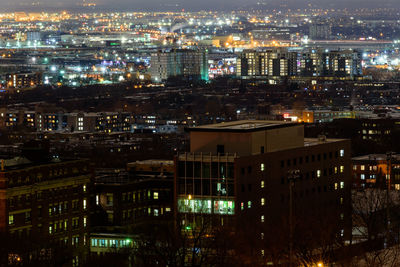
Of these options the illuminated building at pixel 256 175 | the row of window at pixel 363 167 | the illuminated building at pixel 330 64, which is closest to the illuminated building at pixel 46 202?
the illuminated building at pixel 256 175

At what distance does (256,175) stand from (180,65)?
377 ft

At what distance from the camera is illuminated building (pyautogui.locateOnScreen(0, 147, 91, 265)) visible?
104 ft

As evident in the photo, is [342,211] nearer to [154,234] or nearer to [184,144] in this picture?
[154,234]

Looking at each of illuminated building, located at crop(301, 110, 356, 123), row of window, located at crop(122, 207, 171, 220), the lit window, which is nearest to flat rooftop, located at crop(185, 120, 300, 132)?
row of window, located at crop(122, 207, 171, 220)

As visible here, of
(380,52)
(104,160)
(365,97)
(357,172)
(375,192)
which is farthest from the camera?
(380,52)

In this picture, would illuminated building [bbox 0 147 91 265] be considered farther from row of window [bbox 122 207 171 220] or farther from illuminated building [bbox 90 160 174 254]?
row of window [bbox 122 207 171 220]

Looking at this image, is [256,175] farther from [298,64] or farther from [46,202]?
[298,64]

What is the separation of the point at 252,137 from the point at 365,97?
76.3 metres

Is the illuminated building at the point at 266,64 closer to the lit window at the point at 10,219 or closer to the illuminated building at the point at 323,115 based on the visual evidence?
the illuminated building at the point at 323,115

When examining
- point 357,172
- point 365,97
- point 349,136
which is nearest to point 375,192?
point 357,172

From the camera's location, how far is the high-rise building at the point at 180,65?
146 metres

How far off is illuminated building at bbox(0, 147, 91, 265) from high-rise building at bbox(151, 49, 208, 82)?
363ft

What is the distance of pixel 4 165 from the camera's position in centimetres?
3297

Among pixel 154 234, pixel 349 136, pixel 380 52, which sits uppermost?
pixel 154 234
